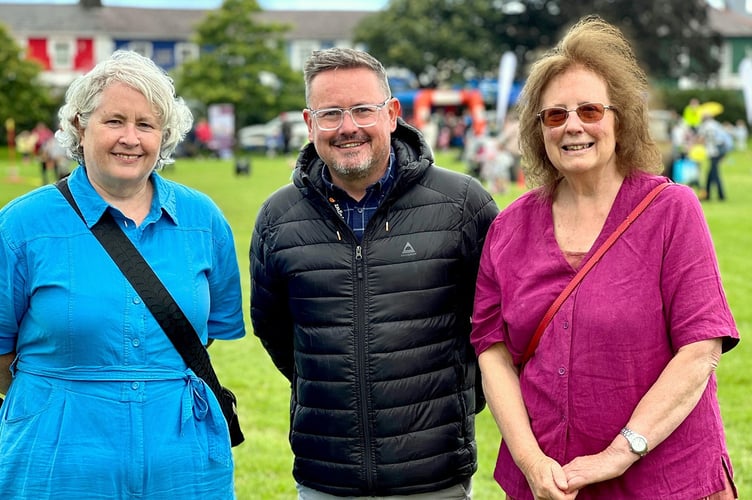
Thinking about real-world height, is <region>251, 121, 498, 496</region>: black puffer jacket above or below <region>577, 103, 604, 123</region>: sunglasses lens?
below

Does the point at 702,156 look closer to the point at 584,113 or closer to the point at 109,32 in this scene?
the point at 584,113

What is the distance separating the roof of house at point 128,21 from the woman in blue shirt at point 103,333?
236ft

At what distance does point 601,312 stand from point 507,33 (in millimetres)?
65405

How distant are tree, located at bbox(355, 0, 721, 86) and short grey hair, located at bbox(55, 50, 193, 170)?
192 ft

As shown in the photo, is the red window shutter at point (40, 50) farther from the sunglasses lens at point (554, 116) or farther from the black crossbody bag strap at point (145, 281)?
the sunglasses lens at point (554, 116)

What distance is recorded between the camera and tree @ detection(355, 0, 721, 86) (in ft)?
200

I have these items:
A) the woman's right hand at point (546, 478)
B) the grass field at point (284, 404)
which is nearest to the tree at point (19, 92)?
the grass field at point (284, 404)

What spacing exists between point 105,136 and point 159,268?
46cm

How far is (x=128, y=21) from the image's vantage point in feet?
260

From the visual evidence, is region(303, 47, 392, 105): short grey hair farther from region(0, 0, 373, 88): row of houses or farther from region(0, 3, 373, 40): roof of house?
region(0, 3, 373, 40): roof of house

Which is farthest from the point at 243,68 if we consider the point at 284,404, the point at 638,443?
the point at 638,443

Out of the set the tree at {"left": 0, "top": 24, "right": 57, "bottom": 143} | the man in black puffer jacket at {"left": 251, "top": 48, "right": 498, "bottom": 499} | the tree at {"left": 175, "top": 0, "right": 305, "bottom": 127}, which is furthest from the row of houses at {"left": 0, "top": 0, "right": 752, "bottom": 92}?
the man in black puffer jacket at {"left": 251, "top": 48, "right": 498, "bottom": 499}

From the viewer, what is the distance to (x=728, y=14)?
268 feet

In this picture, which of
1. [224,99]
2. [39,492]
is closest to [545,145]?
[39,492]
